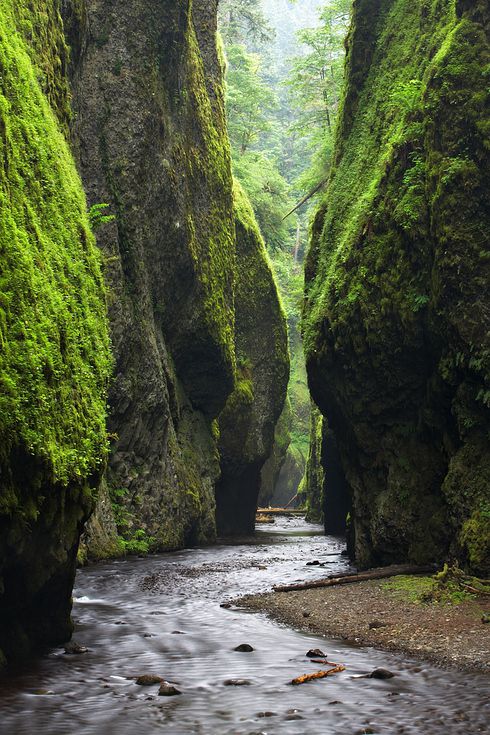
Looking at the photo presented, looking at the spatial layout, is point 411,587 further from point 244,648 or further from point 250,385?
point 250,385

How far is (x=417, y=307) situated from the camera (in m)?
13.5

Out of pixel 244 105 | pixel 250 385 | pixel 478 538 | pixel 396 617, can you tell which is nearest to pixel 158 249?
pixel 250 385

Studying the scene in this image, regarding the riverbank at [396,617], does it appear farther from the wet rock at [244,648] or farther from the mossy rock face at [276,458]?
the mossy rock face at [276,458]

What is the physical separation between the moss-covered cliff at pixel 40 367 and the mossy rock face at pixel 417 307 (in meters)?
5.78

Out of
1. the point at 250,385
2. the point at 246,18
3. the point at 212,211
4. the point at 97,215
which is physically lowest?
the point at 250,385

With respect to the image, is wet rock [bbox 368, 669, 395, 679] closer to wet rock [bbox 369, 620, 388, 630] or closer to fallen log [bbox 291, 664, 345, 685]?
fallen log [bbox 291, 664, 345, 685]

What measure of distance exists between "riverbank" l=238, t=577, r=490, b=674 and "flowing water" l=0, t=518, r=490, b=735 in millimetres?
390

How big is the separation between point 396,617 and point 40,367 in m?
5.73

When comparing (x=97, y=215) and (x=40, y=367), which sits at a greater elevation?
(x=97, y=215)

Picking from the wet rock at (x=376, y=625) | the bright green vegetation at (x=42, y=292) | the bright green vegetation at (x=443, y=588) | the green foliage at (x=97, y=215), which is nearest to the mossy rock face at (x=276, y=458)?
the green foliage at (x=97, y=215)

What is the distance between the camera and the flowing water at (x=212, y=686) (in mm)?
5594

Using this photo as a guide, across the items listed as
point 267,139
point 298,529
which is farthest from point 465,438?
point 267,139

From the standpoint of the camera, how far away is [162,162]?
21.5 meters

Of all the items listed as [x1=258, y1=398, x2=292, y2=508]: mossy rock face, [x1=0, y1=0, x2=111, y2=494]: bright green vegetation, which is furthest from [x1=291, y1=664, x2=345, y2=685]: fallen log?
[x1=258, y1=398, x2=292, y2=508]: mossy rock face
